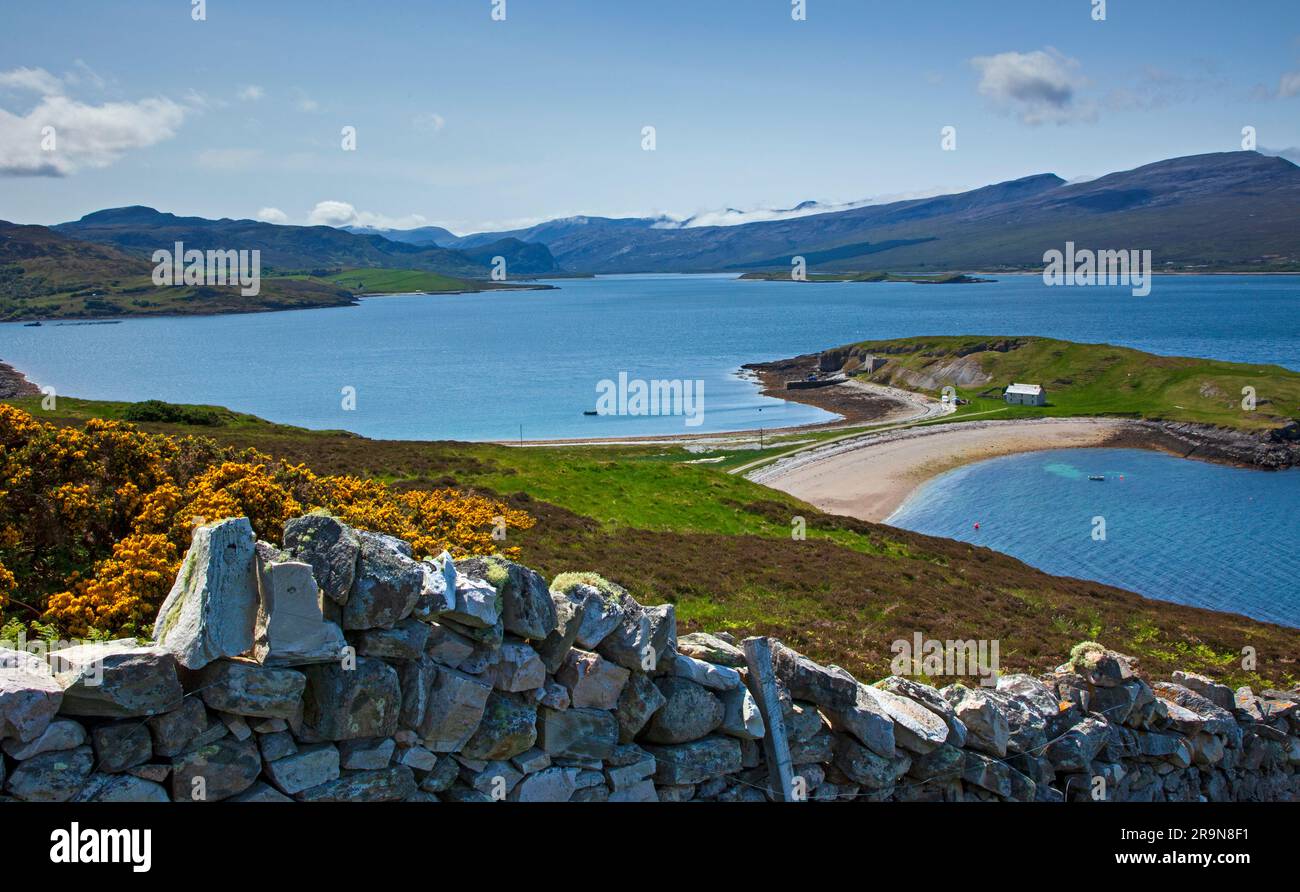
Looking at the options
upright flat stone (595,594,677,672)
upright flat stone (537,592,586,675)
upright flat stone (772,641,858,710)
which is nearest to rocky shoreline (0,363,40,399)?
upright flat stone (537,592,586,675)

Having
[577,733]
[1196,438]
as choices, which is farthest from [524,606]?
[1196,438]

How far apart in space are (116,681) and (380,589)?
220cm

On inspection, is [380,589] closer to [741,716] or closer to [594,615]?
[594,615]

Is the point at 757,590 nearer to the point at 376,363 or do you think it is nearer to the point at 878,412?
the point at 878,412

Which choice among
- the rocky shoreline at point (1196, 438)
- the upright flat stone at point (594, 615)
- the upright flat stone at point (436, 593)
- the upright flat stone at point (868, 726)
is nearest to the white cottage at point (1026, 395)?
the rocky shoreline at point (1196, 438)

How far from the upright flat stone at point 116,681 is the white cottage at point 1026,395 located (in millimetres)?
116849

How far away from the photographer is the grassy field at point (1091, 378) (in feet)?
324

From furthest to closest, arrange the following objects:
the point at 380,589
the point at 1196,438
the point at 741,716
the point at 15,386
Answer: the point at 15,386
the point at 1196,438
the point at 741,716
the point at 380,589

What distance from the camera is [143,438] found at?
1745cm

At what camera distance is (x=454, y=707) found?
27.9 ft

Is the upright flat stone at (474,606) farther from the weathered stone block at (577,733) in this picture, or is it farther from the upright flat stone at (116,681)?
the upright flat stone at (116,681)

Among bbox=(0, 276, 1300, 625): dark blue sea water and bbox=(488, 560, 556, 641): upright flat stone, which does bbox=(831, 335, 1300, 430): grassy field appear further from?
bbox=(488, 560, 556, 641): upright flat stone

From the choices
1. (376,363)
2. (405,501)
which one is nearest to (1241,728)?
(405,501)
